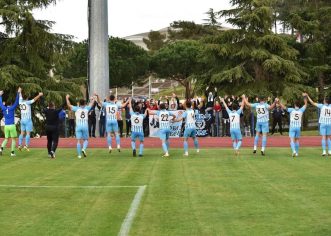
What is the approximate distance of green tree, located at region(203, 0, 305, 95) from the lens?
4522 cm

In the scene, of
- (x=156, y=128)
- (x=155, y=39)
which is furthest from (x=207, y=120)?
(x=155, y=39)

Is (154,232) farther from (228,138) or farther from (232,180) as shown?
(228,138)

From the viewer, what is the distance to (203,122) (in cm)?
3459

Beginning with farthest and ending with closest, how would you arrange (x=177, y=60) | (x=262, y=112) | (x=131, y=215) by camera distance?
(x=177, y=60) < (x=262, y=112) < (x=131, y=215)

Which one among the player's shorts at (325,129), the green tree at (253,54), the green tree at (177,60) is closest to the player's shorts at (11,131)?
the player's shorts at (325,129)

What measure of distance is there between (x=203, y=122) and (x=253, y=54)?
1234 centimetres

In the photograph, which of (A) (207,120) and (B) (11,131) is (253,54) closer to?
(A) (207,120)

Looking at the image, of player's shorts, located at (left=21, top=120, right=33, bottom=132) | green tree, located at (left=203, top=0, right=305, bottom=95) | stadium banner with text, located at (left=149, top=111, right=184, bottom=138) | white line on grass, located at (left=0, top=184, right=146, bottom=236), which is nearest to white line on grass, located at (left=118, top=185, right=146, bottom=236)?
white line on grass, located at (left=0, top=184, right=146, bottom=236)

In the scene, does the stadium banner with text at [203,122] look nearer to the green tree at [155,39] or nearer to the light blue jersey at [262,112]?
the light blue jersey at [262,112]

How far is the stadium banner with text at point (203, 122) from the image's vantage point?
34406 millimetres

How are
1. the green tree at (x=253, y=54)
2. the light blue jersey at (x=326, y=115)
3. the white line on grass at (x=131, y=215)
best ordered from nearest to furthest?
the white line on grass at (x=131, y=215) < the light blue jersey at (x=326, y=115) < the green tree at (x=253, y=54)

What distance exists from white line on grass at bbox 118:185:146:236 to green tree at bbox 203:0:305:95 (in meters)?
32.8

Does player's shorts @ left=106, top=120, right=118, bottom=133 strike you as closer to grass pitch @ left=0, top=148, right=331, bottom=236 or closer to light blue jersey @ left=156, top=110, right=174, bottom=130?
light blue jersey @ left=156, top=110, right=174, bottom=130

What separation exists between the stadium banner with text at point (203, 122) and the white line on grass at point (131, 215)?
20900 millimetres
